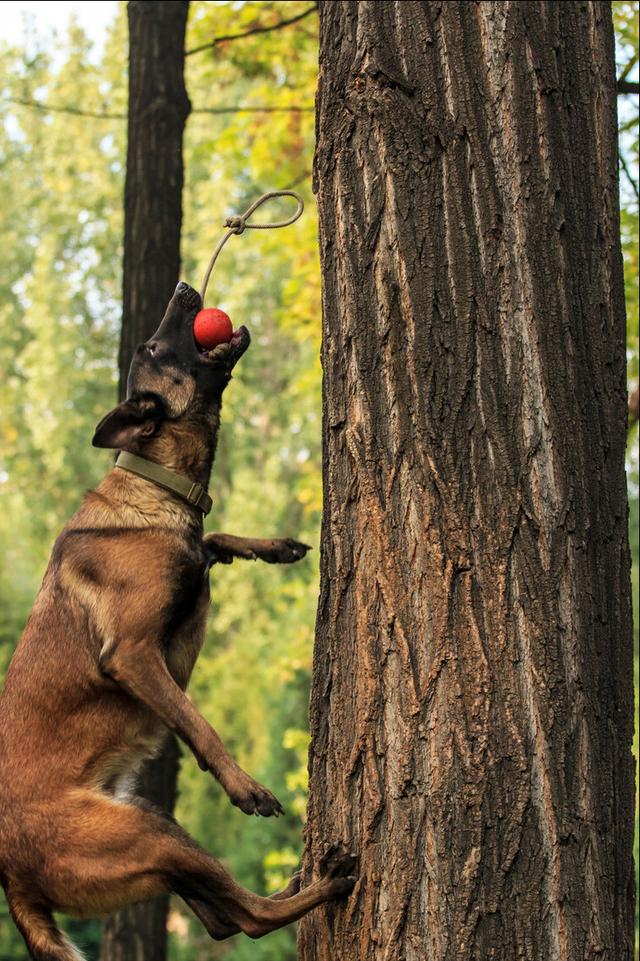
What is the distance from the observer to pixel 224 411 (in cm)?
3089

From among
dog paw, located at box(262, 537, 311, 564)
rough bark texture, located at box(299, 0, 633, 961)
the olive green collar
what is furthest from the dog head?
rough bark texture, located at box(299, 0, 633, 961)

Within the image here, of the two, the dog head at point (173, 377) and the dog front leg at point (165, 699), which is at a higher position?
the dog head at point (173, 377)

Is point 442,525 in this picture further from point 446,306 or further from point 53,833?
point 53,833

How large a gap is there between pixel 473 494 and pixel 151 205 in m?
4.89

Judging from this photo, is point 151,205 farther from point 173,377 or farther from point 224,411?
point 224,411

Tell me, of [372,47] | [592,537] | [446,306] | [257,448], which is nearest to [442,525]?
[592,537]

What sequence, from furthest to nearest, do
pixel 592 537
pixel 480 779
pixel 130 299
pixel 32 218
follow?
pixel 32 218, pixel 130 299, pixel 592 537, pixel 480 779

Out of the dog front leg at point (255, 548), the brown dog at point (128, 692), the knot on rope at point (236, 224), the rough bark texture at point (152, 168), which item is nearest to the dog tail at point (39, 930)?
the brown dog at point (128, 692)

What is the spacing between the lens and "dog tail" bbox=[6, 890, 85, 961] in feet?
12.1

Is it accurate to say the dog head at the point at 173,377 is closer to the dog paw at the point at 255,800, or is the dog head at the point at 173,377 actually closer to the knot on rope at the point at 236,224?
the knot on rope at the point at 236,224

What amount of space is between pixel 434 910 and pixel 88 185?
3252 centimetres

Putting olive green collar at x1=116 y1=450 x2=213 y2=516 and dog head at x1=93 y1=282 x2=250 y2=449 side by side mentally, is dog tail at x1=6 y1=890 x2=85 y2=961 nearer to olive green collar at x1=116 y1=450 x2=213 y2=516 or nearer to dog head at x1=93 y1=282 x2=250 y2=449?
olive green collar at x1=116 y1=450 x2=213 y2=516

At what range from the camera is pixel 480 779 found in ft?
9.41

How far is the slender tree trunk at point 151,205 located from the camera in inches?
269
